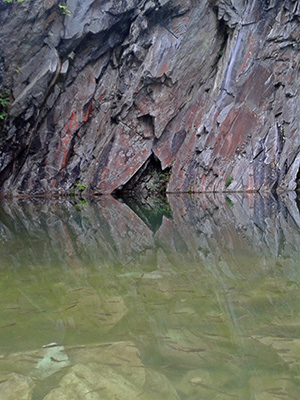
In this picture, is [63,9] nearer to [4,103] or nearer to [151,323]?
[4,103]

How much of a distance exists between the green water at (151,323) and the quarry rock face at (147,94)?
45.3 ft

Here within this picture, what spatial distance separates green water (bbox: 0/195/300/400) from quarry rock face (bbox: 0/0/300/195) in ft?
45.3

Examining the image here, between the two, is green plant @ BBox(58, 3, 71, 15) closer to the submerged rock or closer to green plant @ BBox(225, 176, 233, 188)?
green plant @ BBox(225, 176, 233, 188)

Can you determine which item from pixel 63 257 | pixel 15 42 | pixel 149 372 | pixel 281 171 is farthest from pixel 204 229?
pixel 281 171

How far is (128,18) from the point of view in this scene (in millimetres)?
17625

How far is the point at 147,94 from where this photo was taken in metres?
19.2

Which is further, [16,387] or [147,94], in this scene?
[147,94]

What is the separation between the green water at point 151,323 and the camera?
1.69m

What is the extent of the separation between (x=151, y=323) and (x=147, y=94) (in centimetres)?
1815

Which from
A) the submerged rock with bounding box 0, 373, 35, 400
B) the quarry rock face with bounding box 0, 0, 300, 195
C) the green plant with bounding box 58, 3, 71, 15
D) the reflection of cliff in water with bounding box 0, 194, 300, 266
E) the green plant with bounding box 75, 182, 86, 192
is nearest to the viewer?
the submerged rock with bounding box 0, 373, 35, 400

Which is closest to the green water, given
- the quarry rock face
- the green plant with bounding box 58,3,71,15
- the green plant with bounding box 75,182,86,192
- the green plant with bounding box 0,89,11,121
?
the green plant with bounding box 0,89,11,121

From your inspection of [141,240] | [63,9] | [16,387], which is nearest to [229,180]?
[63,9]

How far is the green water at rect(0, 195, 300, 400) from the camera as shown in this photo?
1.69m

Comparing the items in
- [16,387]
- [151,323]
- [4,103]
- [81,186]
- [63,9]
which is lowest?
[16,387]
